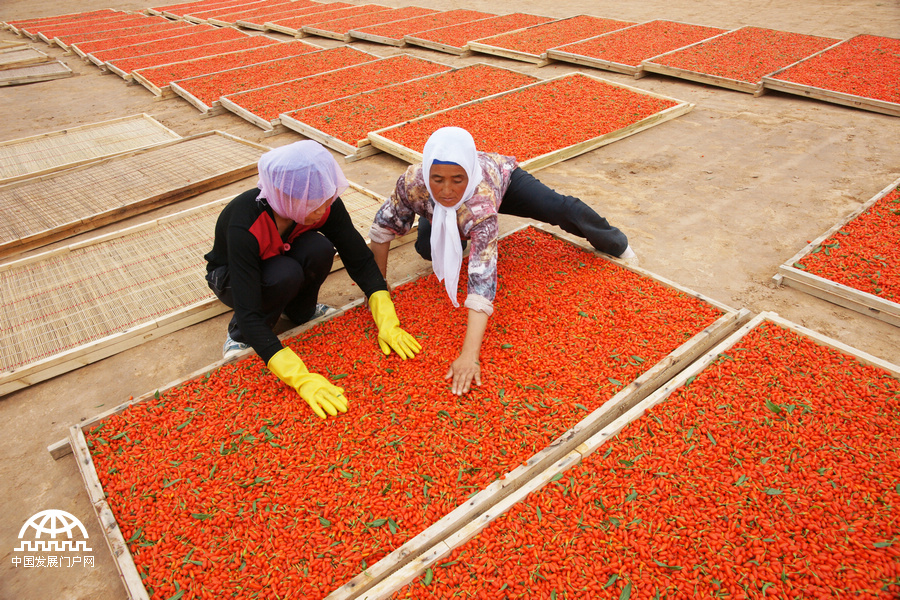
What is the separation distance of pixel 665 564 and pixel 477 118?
4489 millimetres

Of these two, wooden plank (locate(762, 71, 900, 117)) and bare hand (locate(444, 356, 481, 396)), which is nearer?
bare hand (locate(444, 356, 481, 396))

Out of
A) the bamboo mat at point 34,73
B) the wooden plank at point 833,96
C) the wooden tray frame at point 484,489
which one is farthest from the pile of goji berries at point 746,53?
the bamboo mat at point 34,73

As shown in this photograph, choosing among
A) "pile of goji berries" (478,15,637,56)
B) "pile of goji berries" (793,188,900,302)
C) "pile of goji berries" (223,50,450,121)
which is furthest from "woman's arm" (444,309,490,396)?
"pile of goji berries" (478,15,637,56)

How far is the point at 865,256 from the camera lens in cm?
318

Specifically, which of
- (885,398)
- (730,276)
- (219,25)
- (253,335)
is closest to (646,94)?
(730,276)

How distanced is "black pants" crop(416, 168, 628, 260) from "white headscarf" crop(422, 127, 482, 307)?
2.01ft

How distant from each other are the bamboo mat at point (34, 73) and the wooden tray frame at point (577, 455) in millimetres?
10598

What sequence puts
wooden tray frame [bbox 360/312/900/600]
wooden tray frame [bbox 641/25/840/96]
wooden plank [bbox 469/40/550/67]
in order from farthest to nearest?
wooden plank [bbox 469/40/550/67] < wooden tray frame [bbox 641/25/840/96] < wooden tray frame [bbox 360/312/900/600]

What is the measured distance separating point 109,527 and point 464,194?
189cm

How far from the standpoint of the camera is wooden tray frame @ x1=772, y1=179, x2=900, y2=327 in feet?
9.34

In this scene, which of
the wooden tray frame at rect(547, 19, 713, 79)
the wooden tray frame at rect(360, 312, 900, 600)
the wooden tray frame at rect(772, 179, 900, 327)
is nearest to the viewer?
the wooden tray frame at rect(360, 312, 900, 600)

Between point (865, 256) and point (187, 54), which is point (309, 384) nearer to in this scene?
point (865, 256)

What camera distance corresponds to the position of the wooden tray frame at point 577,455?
1.72m

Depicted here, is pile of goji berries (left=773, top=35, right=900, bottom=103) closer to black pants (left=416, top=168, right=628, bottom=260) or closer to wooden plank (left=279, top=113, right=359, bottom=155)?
black pants (left=416, top=168, right=628, bottom=260)
